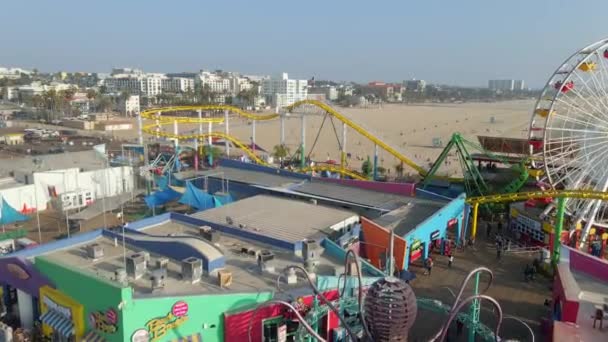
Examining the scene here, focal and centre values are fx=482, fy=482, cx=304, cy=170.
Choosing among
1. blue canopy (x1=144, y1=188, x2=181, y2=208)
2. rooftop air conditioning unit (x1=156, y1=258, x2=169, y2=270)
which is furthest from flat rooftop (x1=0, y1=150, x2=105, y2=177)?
rooftop air conditioning unit (x1=156, y1=258, x2=169, y2=270)

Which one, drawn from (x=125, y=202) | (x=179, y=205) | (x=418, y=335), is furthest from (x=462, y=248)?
(x=125, y=202)

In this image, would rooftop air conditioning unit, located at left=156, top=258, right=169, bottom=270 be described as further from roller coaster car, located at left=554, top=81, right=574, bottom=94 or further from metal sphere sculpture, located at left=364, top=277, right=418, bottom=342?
roller coaster car, located at left=554, top=81, right=574, bottom=94

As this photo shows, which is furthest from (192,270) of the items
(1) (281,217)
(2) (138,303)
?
(1) (281,217)

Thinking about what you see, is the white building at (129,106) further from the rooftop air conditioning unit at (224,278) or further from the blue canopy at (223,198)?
the rooftop air conditioning unit at (224,278)

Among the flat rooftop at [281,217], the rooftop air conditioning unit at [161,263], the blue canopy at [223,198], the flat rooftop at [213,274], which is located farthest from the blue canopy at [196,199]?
the rooftop air conditioning unit at [161,263]

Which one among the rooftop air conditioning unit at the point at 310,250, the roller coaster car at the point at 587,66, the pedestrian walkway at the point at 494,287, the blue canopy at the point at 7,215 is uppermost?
the roller coaster car at the point at 587,66

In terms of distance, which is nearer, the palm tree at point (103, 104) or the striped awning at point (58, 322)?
the striped awning at point (58, 322)

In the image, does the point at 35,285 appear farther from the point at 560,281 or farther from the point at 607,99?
the point at 607,99
